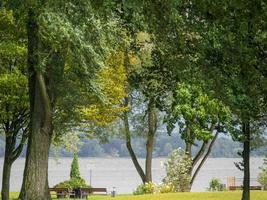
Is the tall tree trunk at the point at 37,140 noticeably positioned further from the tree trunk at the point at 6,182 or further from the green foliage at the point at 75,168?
the green foliage at the point at 75,168

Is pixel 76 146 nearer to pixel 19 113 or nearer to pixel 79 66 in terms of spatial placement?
pixel 19 113

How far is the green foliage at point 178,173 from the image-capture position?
28.5m

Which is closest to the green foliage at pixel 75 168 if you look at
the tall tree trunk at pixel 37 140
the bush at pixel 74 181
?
the bush at pixel 74 181

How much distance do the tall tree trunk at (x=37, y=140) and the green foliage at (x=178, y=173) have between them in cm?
1142

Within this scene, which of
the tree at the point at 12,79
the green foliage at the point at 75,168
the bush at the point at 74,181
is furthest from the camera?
the green foliage at the point at 75,168

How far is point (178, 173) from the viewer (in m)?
28.5

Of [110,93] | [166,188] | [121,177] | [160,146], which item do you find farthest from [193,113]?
[160,146]

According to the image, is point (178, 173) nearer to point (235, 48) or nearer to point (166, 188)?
point (166, 188)

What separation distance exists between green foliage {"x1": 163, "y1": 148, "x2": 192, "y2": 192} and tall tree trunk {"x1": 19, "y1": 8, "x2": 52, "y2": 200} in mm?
11417

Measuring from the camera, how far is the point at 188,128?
52.2 feet

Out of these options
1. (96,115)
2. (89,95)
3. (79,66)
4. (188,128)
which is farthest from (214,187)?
(79,66)

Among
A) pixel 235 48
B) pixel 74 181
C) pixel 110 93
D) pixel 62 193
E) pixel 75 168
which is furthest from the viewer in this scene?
pixel 75 168

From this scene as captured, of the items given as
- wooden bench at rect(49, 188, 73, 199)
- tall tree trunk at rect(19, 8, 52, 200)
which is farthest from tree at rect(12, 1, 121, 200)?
wooden bench at rect(49, 188, 73, 199)

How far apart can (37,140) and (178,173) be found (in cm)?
1208
